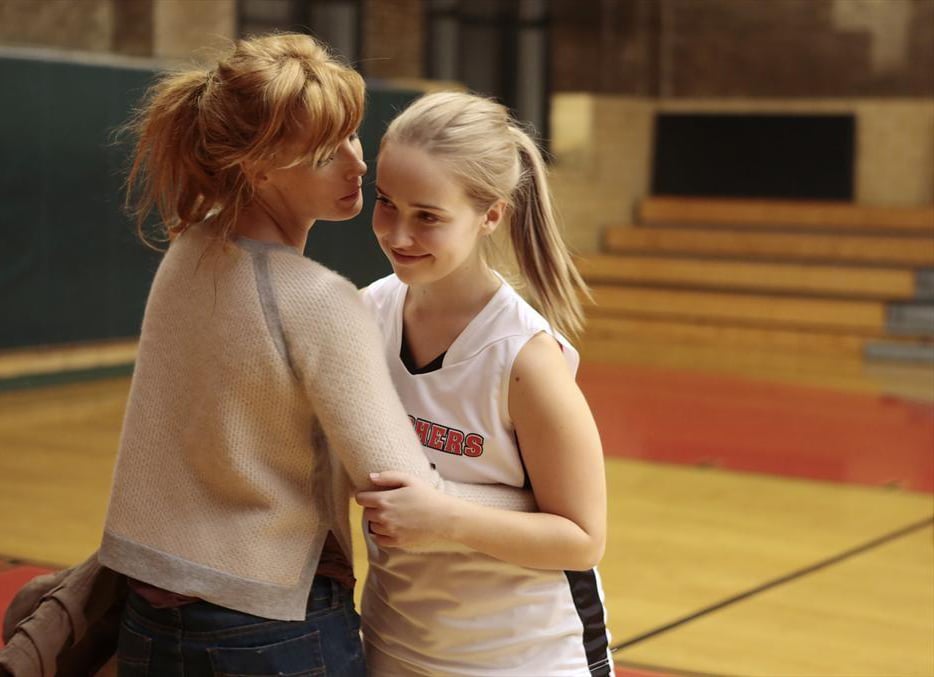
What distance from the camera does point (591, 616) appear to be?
1.96 meters

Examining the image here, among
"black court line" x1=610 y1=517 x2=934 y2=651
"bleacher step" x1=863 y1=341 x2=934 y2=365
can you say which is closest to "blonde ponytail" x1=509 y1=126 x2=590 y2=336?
"black court line" x1=610 y1=517 x2=934 y2=651

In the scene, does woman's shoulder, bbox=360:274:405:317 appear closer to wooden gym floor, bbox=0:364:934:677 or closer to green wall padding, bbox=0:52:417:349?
wooden gym floor, bbox=0:364:934:677

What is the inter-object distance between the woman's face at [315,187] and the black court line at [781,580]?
1923 mm

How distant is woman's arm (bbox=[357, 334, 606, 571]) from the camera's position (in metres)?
1.81

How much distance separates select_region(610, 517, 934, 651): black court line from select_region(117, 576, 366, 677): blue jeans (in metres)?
1.75

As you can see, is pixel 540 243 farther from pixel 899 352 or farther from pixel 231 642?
pixel 899 352

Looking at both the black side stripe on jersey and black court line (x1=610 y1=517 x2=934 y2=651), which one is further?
black court line (x1=610 y1=517 x2=934 y2=651)

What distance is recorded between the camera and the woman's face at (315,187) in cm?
181

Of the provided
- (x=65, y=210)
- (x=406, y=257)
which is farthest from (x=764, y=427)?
(x=406, y=257)

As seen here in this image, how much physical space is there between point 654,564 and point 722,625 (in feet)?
2.07

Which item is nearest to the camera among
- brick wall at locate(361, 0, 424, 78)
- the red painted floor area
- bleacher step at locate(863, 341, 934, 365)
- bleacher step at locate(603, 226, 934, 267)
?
the red painted floor area

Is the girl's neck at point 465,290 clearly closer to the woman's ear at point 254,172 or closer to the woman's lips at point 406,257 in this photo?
the woman's lips at point 406,257

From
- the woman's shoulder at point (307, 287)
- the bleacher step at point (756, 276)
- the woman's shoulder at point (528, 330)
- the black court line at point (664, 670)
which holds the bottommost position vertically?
the bleacher step at point (756, 276)

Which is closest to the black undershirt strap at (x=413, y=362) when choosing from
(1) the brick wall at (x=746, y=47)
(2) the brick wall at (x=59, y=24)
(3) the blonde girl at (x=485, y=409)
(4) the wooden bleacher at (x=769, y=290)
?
(3) the blonde girl at (x=485, y=409)
